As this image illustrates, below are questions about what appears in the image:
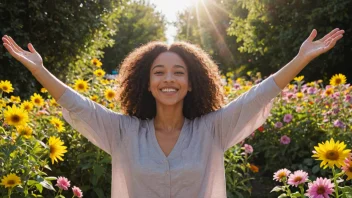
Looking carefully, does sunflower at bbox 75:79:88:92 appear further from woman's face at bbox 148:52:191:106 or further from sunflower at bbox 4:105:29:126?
woman's face at bbox 148:52:191:106

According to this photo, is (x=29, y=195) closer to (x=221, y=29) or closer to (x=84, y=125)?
(x=84, y=125)

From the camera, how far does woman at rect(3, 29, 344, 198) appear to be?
202 centimetres

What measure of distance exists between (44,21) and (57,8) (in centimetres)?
25

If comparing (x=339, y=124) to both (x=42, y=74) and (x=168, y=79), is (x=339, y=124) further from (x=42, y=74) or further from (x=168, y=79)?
(x=42, y=74)

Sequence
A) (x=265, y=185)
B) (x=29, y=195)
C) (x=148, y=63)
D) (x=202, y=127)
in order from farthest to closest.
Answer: (x=265, y=185)
(x=29, y=195)
(x=148, y=63)
(x=202, y=127)

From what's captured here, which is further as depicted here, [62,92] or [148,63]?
[148,63]

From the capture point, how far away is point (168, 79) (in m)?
2.12

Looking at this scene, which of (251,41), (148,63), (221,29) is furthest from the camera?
(221,29)

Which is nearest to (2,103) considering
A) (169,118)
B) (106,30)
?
(169,118)

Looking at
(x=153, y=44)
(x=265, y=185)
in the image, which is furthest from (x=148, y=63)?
(x=265, y=185)

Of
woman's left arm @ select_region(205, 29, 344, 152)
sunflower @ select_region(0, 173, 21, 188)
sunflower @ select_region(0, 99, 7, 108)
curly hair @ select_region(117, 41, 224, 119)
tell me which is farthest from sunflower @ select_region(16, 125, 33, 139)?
woman's left arm @ select_region(205, 29, 344, 152)

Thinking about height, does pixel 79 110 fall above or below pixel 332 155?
above

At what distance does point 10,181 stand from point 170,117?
0.84 meters

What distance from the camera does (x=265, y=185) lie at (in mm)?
4141
